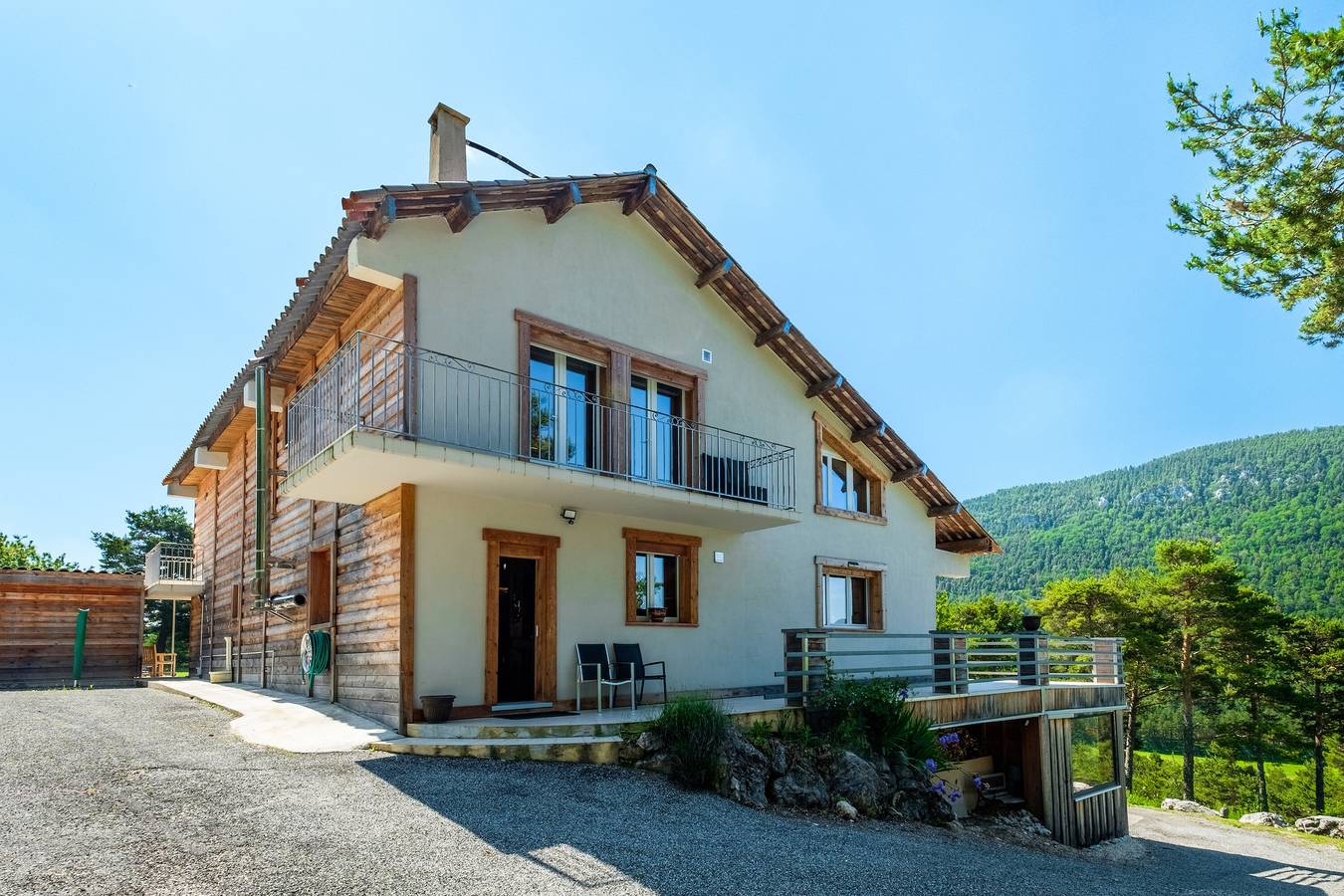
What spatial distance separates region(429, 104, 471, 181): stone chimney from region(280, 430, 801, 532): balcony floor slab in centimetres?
431

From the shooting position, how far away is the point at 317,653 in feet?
40.0

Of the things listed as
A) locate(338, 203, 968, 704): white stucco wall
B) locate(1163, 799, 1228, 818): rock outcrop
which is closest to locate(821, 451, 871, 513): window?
locate(338, 203, 968, 704): white stucco wall

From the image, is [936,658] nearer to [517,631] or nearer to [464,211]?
[517,631]

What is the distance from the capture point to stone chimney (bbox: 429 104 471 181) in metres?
12.3

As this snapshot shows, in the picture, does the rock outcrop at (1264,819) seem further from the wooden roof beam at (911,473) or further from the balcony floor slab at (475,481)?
the balcony floor slab at (475,481)

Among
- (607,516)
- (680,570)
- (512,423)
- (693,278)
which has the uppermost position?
(693,278)

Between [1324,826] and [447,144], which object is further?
[1324,826]

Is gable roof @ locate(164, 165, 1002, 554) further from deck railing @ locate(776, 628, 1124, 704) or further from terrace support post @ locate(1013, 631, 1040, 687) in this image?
terrace support post @ locate(1013, 631, 1040, 687)

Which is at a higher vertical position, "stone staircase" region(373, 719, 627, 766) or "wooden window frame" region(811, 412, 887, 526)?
"wooden window frame" region(811, 412, 887, 526)

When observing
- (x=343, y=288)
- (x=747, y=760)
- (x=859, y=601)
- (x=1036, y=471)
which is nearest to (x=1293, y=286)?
(x=859, y=601)

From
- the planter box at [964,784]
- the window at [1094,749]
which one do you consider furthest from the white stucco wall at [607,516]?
the window at [1094,749]

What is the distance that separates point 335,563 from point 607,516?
367cm

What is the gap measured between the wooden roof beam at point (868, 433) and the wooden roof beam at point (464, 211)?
8.61 metres

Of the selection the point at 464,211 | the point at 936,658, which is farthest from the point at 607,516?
the point at 936,658
